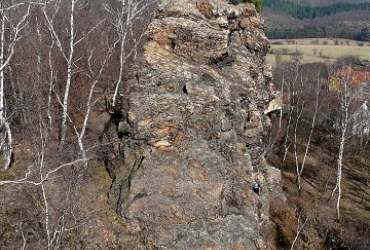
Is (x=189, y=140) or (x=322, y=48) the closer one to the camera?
(x=189, y=140)

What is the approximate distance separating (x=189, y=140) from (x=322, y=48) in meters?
168

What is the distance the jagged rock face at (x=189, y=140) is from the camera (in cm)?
1881

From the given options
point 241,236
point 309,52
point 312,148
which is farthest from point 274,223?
point 309,52

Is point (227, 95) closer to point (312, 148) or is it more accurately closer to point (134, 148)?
point (134, 148)

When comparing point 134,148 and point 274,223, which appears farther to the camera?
point 274,223

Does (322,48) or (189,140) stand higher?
(189,140)

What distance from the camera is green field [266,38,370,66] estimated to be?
143 meters

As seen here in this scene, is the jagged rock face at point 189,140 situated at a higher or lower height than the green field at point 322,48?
higher

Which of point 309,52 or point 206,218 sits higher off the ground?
point 206,218

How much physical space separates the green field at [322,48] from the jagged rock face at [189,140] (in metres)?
107

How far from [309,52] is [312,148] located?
11467cm

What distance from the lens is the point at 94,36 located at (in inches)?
1143

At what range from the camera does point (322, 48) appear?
173m

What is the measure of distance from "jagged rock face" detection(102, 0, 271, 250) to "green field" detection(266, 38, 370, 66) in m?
107
